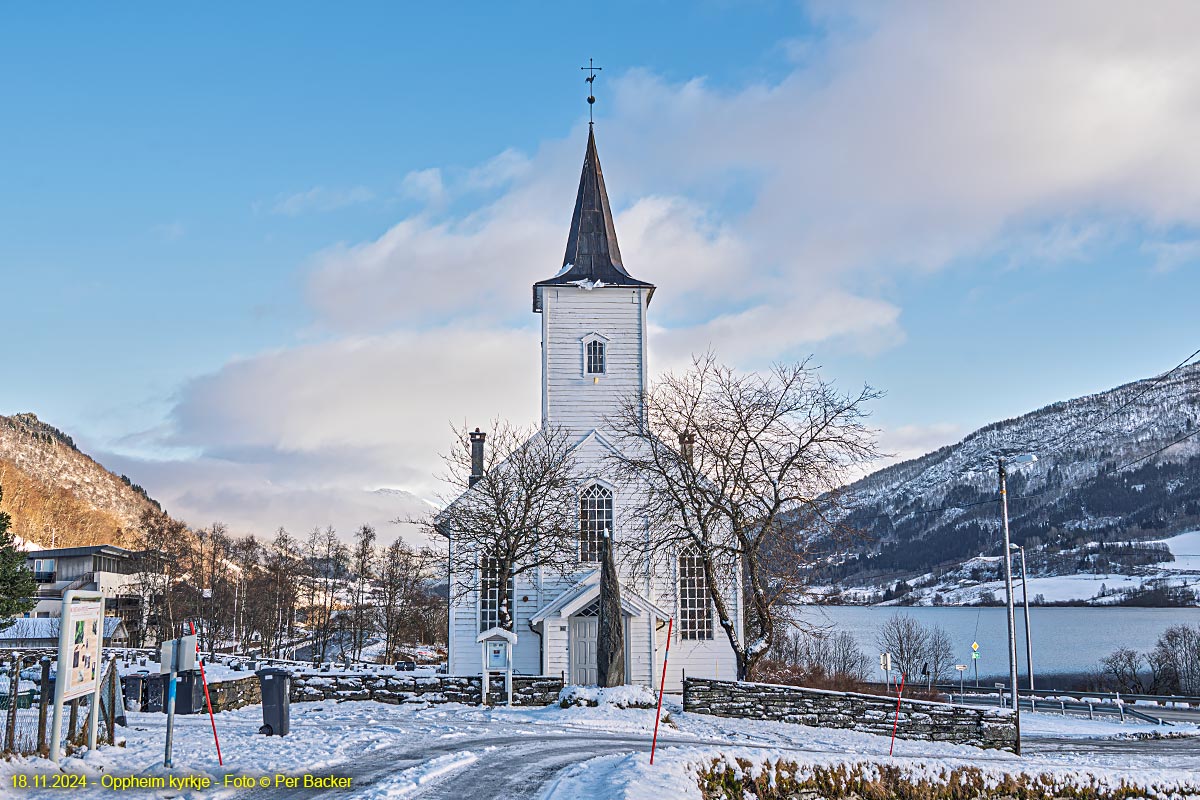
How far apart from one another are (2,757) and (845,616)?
185955 mm

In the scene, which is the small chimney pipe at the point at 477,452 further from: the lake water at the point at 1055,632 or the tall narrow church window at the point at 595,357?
the lake water at the point at 1055,632

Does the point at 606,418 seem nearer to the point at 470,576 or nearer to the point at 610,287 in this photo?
the point at 610,287

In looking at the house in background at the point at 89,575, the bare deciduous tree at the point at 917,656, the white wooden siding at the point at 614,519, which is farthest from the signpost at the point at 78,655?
the house in background at the point at 89,575

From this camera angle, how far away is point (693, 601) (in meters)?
30.7

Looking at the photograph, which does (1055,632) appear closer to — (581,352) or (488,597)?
(581,352)

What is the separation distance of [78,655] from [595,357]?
878 inches

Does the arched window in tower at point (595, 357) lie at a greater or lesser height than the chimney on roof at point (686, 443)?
greater

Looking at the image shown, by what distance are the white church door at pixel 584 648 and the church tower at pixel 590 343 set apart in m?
6.58

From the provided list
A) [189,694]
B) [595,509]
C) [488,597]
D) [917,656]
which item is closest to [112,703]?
[189,694]

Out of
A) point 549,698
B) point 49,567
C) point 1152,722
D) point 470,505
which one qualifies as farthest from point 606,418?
point 49,567

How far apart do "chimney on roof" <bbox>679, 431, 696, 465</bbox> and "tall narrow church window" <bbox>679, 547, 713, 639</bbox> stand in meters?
3.91

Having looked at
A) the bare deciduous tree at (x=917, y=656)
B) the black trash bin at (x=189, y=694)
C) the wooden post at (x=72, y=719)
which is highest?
the wooden post at (x=72, y=719)

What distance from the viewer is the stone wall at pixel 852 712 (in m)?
22.1

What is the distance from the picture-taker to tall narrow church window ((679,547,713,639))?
30.4 metres
